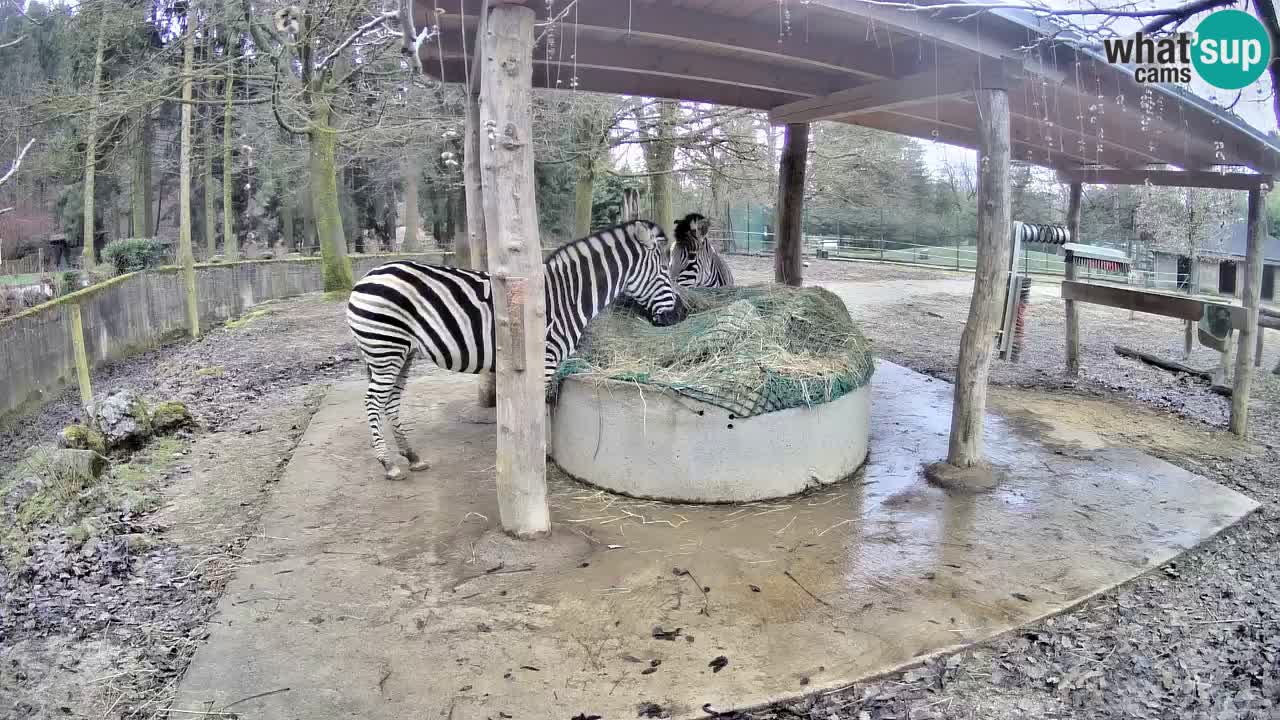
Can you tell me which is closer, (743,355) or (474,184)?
(743,355)

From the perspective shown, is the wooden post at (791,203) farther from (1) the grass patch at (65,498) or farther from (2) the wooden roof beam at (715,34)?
(1) the grass patch at (65,498)

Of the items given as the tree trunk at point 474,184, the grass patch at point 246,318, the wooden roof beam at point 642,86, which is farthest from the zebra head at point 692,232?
the grass patch at point 246,318

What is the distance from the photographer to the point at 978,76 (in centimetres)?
541

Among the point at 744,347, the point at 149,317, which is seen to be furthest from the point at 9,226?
the point at 744,347

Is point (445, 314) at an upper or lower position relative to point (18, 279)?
lower

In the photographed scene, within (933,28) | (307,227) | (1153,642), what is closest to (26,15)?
(933,28)

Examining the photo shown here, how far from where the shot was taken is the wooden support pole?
5426 millimetres

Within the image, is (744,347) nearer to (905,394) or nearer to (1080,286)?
(905,394)

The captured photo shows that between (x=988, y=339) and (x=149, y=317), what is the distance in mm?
12514

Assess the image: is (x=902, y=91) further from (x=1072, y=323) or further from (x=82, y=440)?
(x=82, y=440)

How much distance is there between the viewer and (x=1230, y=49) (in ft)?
11.9

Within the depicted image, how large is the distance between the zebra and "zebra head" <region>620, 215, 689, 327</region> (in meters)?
1.89

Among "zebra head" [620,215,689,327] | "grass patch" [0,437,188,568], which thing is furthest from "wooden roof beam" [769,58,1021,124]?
"grass patch" [0,437,188,568]

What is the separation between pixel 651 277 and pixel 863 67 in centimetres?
236
